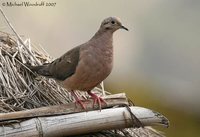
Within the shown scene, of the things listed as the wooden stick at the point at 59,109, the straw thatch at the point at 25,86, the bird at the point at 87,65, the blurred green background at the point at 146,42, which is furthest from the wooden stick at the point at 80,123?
the blurred green background at the point at 146,42

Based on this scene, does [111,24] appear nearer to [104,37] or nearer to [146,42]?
[104,37]

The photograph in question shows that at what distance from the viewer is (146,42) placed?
2073 centimetres

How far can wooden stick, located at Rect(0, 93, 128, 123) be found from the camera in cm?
818

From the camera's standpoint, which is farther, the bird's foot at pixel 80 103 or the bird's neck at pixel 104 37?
the bird's neck at pixel 104 37

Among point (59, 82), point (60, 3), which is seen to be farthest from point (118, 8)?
point (59, 82)

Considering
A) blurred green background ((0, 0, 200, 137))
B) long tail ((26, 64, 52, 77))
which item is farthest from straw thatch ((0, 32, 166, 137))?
blurred green background ((0, 0, 200, 137))

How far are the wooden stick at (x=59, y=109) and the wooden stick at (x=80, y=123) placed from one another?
0.19 ft

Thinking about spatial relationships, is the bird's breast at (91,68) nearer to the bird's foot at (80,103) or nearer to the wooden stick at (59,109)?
the wooden stick at (59,109)

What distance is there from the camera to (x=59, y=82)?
9391mm

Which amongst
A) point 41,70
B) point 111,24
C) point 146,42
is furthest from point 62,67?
point 146,42

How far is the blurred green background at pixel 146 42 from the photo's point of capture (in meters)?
17.4

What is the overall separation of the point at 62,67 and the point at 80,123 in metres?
1.26

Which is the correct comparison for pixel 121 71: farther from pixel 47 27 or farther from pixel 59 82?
pixel 59 82

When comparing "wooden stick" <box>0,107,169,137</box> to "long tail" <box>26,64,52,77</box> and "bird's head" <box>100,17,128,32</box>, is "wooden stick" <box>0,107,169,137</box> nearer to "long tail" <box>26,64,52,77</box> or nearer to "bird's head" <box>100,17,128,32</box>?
"long tail" <box>26,64,52,77</box>
